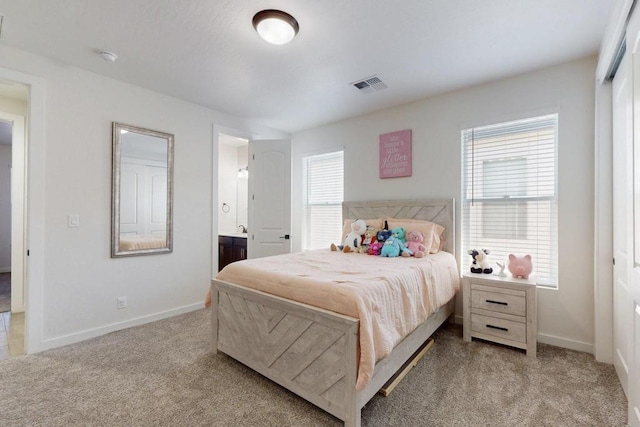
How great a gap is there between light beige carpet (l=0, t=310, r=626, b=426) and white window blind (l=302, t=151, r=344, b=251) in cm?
223

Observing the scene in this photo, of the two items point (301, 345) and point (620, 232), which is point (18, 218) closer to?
point (301, 345)

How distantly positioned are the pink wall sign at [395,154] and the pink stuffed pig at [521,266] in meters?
1.42

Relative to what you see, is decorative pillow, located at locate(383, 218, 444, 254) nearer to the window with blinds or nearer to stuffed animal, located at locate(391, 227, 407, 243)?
stuffed animal, located at locate(391, 227, 407, 243)

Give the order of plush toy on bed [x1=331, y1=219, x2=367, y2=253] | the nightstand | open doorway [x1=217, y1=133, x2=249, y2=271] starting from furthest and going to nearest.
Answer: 1. open doorway [x1=217, y1=133, x2=249, y2=271]
2. plush toy on bed [x1=331, y1=219, x2=367, y2=253]
3. the nightstand

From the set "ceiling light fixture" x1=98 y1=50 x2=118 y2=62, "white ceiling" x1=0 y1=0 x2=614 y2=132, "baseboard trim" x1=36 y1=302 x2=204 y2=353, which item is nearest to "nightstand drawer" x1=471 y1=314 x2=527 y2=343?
"white ceiling" x1=0 y1=0 x2=614 y2=132

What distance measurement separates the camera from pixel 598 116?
2301mm

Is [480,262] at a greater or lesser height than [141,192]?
lesser

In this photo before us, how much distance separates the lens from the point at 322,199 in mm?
4391

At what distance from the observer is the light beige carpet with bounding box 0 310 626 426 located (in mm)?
1645

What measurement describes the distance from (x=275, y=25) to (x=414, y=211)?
2.35 metres

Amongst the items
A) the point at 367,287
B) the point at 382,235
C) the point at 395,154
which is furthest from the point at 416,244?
the point at 367,287

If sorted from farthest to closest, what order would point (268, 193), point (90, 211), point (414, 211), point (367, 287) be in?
point (268, 193) → point (414, 211) → point (90, 211) → point (367, 287)

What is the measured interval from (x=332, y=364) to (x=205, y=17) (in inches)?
93.5

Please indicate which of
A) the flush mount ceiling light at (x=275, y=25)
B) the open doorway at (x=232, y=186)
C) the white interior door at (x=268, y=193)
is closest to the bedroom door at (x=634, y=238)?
the flush mount ceiling light at (x=275, y=25)
